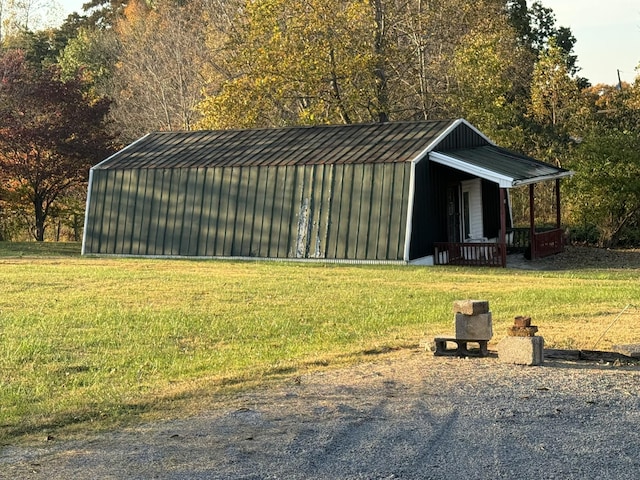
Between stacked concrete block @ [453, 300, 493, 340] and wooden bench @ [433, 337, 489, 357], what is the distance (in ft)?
0.22

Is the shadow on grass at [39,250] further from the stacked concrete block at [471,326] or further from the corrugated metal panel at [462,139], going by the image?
the stacked concrete block at [471,326]

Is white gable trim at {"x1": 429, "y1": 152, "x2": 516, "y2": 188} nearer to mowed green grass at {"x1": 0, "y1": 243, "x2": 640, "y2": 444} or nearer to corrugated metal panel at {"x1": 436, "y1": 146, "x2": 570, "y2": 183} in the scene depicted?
corrugated metal panel at {"x1": 436, "y1": 146, "x2": 570, "y2": 183}

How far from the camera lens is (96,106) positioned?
34.0 m

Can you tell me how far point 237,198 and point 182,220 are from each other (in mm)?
1771

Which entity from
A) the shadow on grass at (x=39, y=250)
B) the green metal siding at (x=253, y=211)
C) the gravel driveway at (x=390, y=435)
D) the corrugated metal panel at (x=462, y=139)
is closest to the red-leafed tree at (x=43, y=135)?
the shadow on grass at (x=39, y=250)

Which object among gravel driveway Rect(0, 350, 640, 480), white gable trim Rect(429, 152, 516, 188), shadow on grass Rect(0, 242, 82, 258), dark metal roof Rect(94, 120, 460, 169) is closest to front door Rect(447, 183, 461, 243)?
dark metal roof Rect(94, 120, 460, 169)

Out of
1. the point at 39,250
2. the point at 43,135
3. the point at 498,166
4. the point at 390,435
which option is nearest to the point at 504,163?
the point at 498,166

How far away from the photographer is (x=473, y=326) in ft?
31.6

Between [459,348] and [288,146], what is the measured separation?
17137 mm

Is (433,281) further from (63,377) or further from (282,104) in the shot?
(282,104)

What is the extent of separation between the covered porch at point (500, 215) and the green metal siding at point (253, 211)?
1875 mm

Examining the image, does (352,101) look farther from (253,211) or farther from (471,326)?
(471,326)

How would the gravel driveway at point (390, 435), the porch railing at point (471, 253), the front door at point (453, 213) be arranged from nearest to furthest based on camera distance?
the gravel driveway at point (390, 435) < the porch railing at point (471, 253) < the front door at point (453, 213)

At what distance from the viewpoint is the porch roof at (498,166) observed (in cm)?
2280
